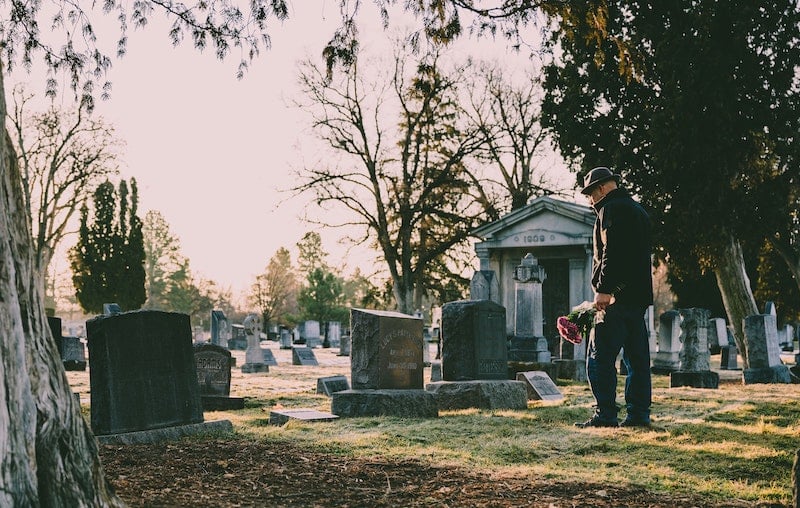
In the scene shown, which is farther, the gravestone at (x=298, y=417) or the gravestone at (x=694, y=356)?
the gravestone at (x=694, y=356)

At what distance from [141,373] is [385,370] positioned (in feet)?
9.71

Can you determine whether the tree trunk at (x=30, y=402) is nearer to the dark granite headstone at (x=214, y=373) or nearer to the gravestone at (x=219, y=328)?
the dark granite headstone at (x=214, y=373)

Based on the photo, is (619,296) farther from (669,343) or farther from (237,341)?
(237,341)

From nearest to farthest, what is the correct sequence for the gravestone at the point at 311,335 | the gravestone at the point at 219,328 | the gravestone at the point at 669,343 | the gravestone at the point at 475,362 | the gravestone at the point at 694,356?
1. the gravestone at the point at 475,362
2. the gravestone at the point at 694,356
3. the gravestone at the point at 669,343
4. the gravestone at the point at 219,328
5. the gravestone at the point at 311,335

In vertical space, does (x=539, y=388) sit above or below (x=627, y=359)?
below

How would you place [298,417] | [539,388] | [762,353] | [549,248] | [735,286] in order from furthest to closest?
[549,248], [735,286], [762,353], [539,388], [298,417]

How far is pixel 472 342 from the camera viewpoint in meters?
9.64

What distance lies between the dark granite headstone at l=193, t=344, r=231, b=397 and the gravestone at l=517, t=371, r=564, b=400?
3854mm

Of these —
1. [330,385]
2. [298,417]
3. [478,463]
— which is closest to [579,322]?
[478,463]

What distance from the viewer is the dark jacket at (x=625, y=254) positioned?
6059mm

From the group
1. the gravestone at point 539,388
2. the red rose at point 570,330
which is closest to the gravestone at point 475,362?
the gravestone at point 539,388

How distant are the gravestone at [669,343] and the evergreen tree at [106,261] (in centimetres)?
3055

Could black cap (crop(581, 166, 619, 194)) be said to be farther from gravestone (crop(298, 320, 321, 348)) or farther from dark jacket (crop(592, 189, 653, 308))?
gravestone (crop(298, 320, 321, 348))

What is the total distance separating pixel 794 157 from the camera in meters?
15.1
